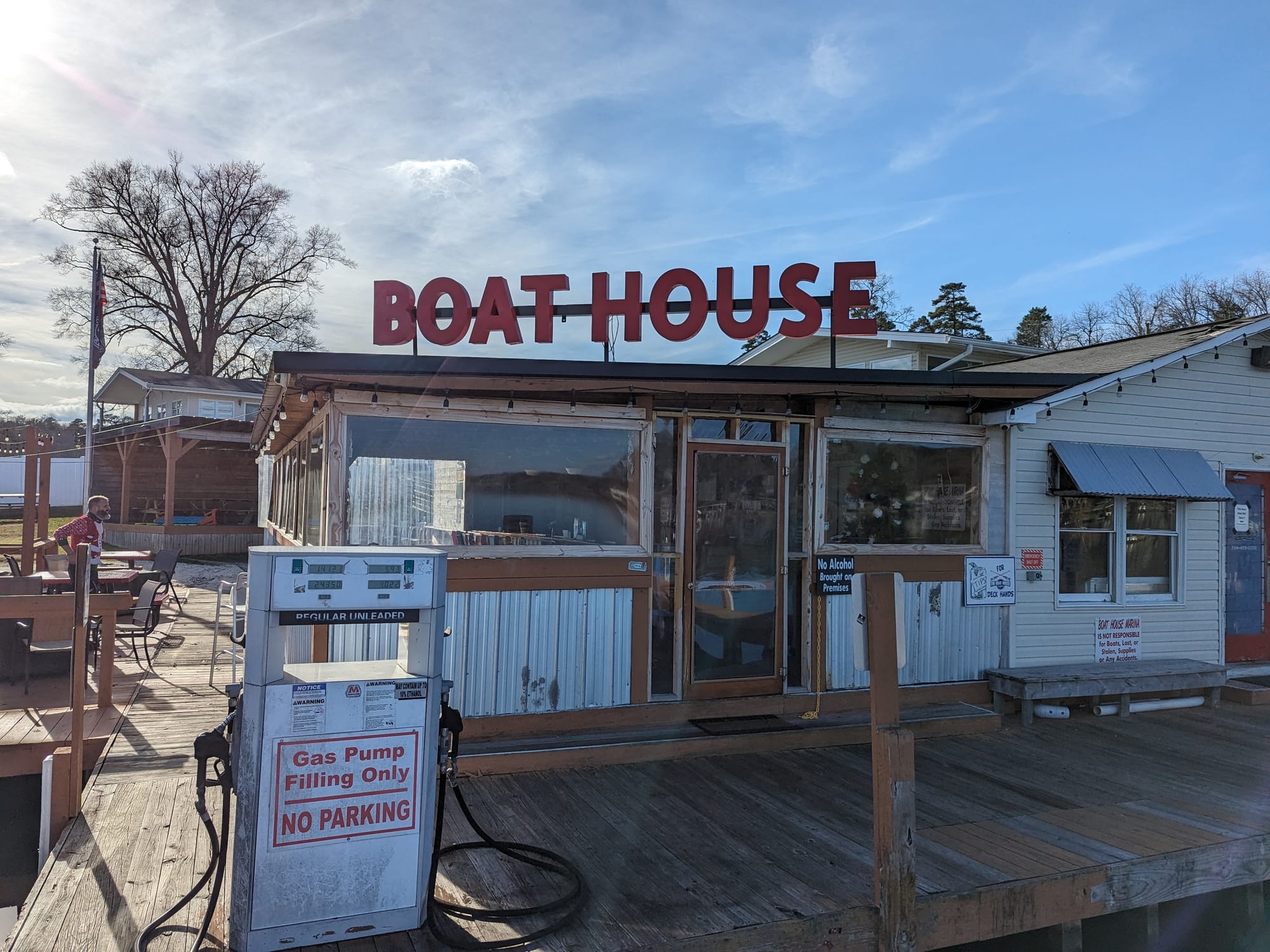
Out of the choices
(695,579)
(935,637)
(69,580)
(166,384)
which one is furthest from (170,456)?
(935,637)

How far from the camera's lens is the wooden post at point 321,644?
5.59 meters

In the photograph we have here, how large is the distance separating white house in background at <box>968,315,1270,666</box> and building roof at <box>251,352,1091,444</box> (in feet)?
2.03

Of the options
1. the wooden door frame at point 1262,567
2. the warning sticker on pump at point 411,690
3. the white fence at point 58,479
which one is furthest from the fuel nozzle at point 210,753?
the white fence at point 58,479

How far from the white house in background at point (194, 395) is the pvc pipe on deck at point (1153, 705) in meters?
24.9

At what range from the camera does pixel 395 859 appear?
3479mm

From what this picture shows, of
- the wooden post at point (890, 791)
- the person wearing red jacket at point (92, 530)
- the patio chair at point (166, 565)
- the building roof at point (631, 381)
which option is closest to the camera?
the wooden post at point (890, 791)

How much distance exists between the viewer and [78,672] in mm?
4895

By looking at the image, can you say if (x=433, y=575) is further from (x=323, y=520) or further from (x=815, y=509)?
(x=815, y=509)

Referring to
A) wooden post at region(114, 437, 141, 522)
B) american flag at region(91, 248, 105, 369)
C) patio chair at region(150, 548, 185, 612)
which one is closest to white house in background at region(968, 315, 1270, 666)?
patio chair at region(150, 548, 185, 612)

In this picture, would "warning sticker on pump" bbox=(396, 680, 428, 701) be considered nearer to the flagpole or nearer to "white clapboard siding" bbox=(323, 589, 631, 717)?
"white clapboard siding" bbox=(323, 589, 631, 717)

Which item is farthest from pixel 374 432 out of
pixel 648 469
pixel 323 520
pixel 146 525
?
pixel 146 525

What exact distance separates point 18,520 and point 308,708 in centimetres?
2991

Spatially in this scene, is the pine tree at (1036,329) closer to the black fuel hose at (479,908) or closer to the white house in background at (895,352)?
the white house in background at (895,352)

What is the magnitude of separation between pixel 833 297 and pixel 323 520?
13.8 feet
